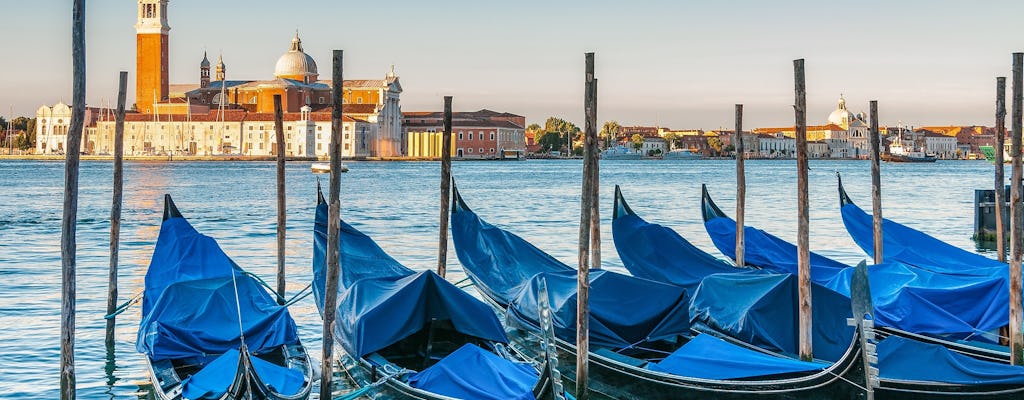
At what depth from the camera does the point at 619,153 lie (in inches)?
3647

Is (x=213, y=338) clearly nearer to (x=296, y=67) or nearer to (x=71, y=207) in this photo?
(x=71, y=207)

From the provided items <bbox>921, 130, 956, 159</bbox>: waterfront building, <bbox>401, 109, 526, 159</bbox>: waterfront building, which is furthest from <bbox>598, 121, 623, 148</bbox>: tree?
<bbox>921, 130, 956, 159</bbox>: waterfront building

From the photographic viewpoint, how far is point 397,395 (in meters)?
5.49

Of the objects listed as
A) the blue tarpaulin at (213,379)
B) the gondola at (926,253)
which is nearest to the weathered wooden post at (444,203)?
the blue tarpaulin at (213,379)

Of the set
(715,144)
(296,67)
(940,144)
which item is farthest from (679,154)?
(296,67)

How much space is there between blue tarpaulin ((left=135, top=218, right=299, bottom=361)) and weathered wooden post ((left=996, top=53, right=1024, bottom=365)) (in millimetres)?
3901

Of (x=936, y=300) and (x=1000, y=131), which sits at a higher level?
(x=1000, y=131)

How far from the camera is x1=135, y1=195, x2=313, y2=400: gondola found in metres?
5.59

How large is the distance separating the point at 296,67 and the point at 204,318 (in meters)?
68.0

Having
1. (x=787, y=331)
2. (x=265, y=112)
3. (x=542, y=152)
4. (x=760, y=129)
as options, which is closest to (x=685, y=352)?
(x=787, y=331)

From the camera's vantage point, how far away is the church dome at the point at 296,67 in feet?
240

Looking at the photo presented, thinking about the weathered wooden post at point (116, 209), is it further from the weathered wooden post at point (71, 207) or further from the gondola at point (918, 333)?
the gondola at point (918, 333)

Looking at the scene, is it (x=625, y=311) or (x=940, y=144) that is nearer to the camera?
(x=625, y=311)

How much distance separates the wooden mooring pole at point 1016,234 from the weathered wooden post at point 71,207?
4.73 m
